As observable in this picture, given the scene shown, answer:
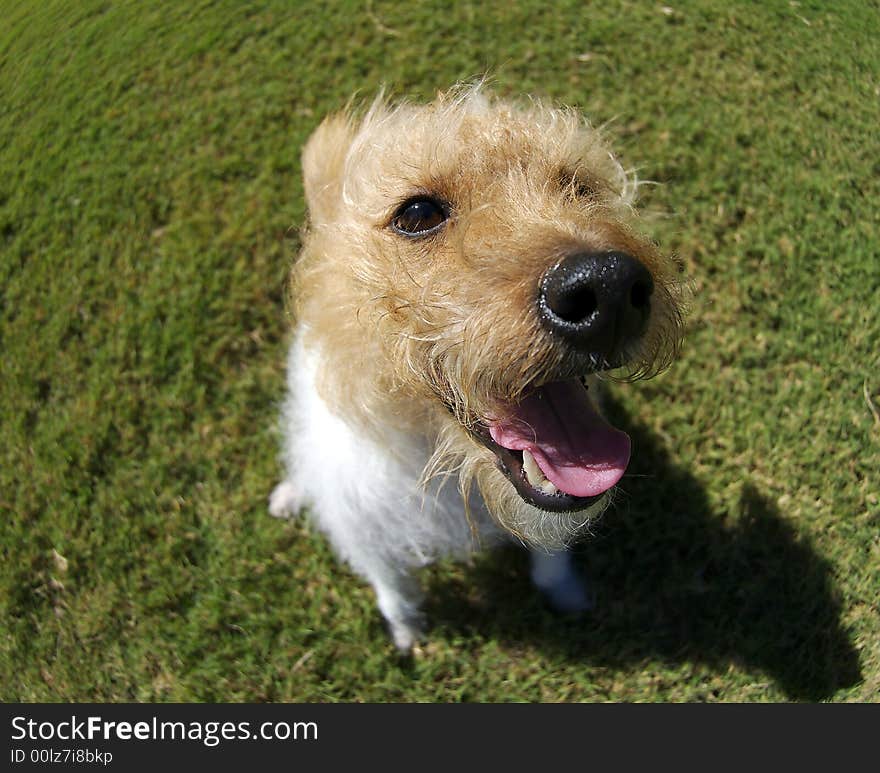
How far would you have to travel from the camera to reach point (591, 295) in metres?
1.66

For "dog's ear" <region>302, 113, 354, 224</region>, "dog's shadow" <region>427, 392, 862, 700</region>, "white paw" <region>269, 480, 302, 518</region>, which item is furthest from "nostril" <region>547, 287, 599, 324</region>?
"white paw" <region>269, 480, 302, 518</region>

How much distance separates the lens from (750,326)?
13.0ft

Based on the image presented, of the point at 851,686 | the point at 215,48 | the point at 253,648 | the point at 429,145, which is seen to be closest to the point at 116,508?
A: the point at 253,648

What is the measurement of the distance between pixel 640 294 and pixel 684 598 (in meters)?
2.19

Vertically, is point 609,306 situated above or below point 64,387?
above

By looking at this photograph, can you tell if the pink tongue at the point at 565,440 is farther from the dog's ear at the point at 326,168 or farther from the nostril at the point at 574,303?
the dog's ear at the point at 326,168

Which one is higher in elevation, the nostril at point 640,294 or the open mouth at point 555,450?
the nostril at point 640,294

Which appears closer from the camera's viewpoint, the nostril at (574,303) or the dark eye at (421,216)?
the nostril at (574,303)

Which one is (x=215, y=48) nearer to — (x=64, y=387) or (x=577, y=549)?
(x=64, y=387)

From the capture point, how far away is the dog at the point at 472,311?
67.4 inches

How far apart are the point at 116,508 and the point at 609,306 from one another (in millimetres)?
3195

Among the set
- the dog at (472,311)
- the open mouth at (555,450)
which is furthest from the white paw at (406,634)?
the open mouth at (555,450)

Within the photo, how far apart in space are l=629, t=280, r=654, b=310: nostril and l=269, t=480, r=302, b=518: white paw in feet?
8.05
